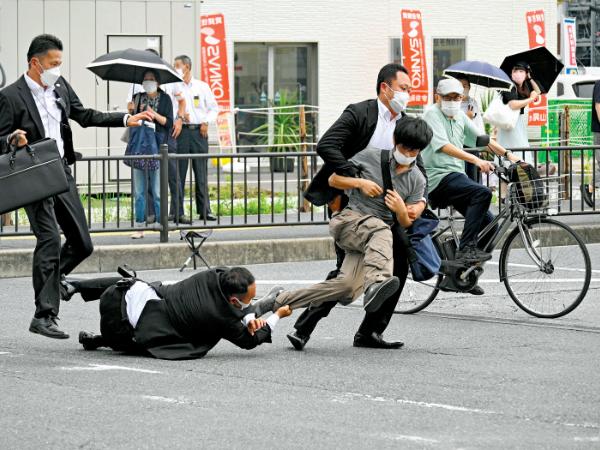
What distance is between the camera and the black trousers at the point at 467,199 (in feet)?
34.7

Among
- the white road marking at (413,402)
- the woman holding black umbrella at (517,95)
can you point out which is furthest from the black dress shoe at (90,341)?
the woman holding black umbrella at (517,95)

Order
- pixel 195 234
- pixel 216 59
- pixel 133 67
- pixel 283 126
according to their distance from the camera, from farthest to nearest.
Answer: pixel 283 126 < pixel 216 59 < pixel 133 67 < pixel 195 234

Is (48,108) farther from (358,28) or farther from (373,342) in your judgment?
(358,28)

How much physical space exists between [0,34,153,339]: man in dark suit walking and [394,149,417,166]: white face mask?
2026mm

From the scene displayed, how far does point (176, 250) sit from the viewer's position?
45.7ft

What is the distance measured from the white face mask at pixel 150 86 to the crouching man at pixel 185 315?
7.23 meters

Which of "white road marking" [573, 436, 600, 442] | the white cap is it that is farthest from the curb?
"white road marking" [573, 436, 600, 442]

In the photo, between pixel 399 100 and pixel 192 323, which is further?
pixel 399 100

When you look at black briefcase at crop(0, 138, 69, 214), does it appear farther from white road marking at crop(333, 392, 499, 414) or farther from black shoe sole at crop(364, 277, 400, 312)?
white road marking at crop(333, 392, 499, 414)

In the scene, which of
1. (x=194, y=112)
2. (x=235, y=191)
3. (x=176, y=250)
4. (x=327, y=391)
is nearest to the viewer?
(x=327, y=391)

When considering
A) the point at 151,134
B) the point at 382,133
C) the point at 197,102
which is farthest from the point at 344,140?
the point at 197,102

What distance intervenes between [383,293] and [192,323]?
1143 millimetres

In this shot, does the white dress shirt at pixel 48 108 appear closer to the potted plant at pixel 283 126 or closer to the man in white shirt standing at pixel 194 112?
the man in white shirt standing at pixel 194 112

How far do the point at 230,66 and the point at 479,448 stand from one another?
23.6m
